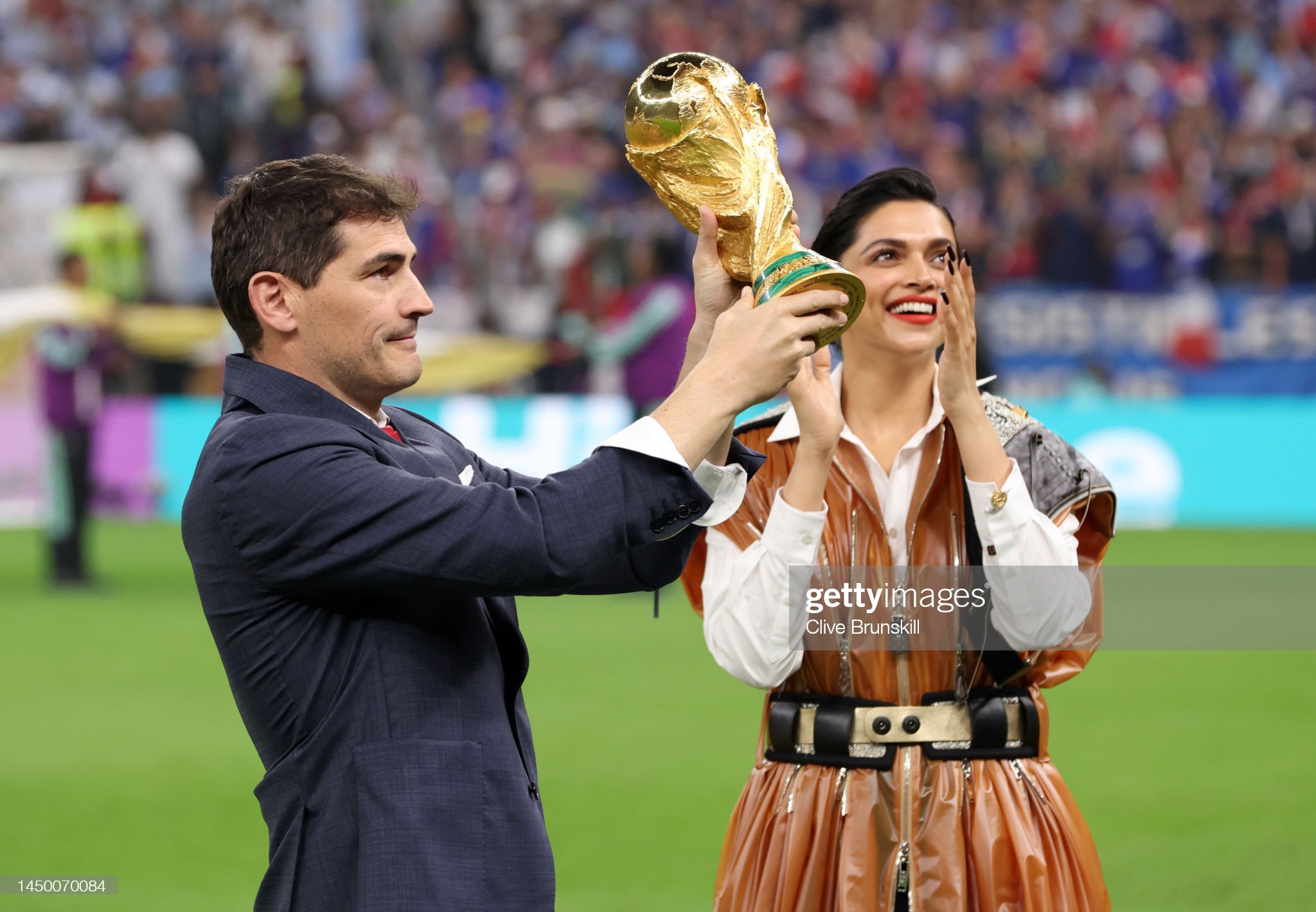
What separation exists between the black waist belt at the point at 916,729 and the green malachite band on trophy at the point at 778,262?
1011mm

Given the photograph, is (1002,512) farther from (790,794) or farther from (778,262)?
(778,262)

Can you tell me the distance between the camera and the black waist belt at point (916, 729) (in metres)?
2.82

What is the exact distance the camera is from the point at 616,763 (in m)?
6.34

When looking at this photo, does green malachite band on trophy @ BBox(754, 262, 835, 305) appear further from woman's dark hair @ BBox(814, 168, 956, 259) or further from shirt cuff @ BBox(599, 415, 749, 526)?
woman's dark hair @ BBox(814, 168, 956, 259)

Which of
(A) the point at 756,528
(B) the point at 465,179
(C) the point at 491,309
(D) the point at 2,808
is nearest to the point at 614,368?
(C) the point at 491,309

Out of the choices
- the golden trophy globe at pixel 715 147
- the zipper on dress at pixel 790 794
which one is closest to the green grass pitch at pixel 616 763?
the zipper on dress at pixel 790 794

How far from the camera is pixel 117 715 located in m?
7.22

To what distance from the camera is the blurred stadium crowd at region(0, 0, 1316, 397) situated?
618 inches

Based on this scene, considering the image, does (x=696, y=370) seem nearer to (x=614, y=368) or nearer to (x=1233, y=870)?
(x=1233, y=870)

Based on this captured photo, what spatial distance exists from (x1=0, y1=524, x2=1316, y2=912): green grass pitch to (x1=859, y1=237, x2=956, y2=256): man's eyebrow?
2580 mm

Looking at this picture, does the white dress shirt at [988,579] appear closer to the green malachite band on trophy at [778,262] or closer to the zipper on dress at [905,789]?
the zipper on dress at [905,789]

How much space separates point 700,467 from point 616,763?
14.1 feet

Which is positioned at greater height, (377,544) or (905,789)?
(377,544)

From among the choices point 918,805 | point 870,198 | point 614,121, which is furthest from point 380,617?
point 614,121
